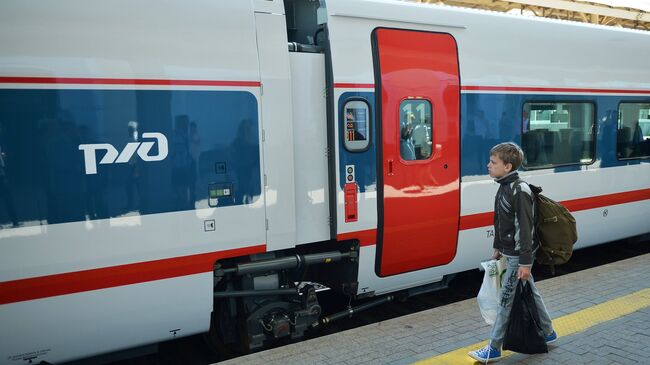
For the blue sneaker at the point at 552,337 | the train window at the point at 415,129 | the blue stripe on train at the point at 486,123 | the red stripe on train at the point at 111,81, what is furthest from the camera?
the blue stripe on train at the point at 486,123

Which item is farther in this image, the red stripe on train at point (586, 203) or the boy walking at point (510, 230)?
the red stripe on train at point (586, 203)

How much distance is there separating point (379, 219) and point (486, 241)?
60.1 inches

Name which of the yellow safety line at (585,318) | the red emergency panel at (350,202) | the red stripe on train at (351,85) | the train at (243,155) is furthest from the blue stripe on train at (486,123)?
the yellow safety line at (585,318)

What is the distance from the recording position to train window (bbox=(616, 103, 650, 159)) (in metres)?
7.15

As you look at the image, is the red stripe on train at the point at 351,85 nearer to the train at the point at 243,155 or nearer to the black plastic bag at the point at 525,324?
the train at the point at 243,155

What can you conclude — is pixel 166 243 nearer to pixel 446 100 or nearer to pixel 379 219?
pixel 379 219

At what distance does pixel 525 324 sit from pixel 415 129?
6.88 ft

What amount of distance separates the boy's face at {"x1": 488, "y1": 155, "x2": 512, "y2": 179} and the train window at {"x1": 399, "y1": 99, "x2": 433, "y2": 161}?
140 cm

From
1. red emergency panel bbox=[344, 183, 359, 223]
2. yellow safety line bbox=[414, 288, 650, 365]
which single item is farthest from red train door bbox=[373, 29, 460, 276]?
yellow safety line bbox=[414, 288, 650, 365]

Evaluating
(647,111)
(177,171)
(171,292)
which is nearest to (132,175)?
(177,171)

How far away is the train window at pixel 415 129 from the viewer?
5047 millimetres

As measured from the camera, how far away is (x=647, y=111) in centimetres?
758

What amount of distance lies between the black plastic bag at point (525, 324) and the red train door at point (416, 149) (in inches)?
55.6

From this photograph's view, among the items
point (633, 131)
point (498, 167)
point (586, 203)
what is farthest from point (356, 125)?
point (633, 131)
